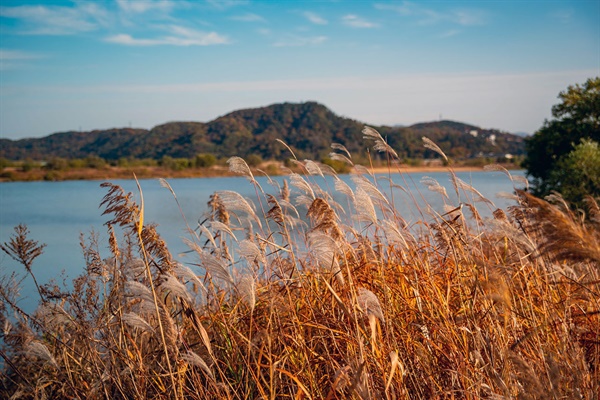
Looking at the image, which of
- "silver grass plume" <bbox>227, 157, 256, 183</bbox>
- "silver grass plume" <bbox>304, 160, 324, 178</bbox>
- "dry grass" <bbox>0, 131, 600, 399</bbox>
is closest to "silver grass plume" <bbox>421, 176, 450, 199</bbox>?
"dry grass" <bbox>0, 131, 600, 399</bbox>

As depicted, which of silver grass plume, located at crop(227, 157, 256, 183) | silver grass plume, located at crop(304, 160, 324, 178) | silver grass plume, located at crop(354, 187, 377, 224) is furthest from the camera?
silver grass plume, located at crop(304, 160, 324, 178)

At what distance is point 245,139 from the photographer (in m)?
74.1

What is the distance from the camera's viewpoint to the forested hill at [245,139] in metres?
66.3

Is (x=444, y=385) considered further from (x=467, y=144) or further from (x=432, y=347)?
(x=467, y=144)

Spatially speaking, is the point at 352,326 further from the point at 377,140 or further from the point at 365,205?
the point at 377,140

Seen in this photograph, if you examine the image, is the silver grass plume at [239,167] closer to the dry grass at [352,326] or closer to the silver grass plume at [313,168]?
the dry grass at [352,326]

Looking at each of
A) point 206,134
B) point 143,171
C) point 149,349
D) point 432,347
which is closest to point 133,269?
point 149,349

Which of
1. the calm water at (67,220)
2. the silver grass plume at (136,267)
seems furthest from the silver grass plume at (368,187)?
the calm water at (67,220)

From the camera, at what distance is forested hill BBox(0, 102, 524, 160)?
218 feet

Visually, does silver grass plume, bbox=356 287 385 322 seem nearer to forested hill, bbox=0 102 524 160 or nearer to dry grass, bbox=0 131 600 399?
dry grass, bbox=0 131 600 399

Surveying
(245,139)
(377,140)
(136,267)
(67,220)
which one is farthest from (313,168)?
(245,139)

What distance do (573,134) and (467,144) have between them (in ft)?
174

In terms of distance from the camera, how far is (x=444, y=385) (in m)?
2.66

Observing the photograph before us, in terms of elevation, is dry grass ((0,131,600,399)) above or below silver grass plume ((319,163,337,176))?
below
